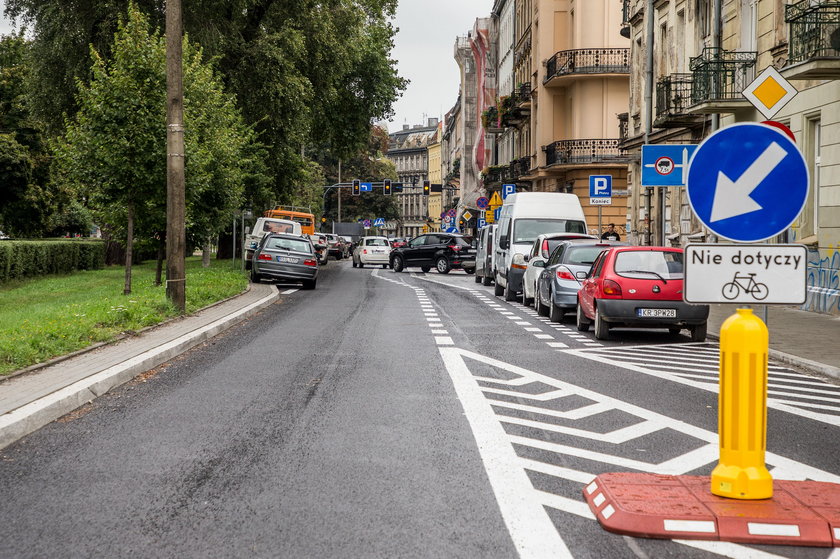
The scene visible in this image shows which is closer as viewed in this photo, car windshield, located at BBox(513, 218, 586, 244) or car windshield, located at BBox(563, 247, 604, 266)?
car windshield, located at BBox(563, 247, 604, 266)

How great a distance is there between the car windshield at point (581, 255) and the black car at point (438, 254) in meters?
25.4

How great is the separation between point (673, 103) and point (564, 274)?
40.7ft

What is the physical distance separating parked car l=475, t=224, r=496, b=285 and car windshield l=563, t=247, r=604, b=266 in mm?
11617

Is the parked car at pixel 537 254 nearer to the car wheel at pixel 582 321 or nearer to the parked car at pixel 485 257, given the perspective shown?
the car wheel at pixel 582 321

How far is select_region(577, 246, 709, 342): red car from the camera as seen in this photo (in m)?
15.8

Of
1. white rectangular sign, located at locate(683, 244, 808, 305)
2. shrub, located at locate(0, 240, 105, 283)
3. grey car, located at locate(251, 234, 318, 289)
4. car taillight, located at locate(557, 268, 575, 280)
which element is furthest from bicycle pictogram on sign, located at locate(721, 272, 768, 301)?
shrub, located at locate(0, 240, 105, 283)

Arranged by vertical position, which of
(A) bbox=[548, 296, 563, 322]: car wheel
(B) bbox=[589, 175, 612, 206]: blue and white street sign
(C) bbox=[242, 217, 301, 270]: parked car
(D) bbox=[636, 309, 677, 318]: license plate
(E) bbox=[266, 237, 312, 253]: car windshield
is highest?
(B) bbox=[589, 175, 612, 206]: blue and white street sign

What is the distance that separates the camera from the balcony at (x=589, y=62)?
4612 centimetres

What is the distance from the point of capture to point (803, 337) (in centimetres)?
1595

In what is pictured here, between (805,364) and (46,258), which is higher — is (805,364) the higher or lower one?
the lower one

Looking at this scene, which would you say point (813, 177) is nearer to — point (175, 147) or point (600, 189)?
point (600, 189)

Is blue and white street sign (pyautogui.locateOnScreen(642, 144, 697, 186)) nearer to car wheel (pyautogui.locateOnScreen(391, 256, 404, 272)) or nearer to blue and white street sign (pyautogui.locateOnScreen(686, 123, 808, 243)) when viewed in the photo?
blue and white street sign (pyautogui.locateOnScreen(686, 123, 808, 243))

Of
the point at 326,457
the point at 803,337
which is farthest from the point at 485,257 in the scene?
the point at 326,457

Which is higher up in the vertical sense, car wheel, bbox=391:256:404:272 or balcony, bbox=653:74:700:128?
balcony, bbox=653:74:700:128
